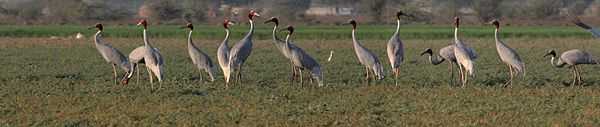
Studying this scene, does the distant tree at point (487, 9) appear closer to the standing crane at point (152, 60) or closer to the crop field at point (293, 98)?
the crop field at point (293, 98)

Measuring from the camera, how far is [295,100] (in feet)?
46.8

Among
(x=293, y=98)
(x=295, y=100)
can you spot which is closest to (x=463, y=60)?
(x=293, y=98)

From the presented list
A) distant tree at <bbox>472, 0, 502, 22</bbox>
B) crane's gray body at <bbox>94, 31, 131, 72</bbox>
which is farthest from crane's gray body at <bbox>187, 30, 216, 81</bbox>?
distant tree at <bbox>472, 0, 502, 22</bbox>

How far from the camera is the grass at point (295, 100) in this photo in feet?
39.1

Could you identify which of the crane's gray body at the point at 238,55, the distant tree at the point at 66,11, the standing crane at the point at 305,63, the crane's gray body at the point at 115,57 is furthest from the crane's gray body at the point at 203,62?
the distant tree at the point at 66,11

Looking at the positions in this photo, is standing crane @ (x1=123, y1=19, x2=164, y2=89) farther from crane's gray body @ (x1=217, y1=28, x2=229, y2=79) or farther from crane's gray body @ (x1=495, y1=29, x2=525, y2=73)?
crane's gray body @ (x1=495, y1=29, x2=525, y2=73)

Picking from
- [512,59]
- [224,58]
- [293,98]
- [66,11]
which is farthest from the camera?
[66,11]

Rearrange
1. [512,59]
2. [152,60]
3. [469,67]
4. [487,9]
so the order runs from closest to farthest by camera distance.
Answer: [152,60]
[469,67]
[512,59]
[487,9]

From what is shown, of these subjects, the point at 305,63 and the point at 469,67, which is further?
the point at 305,63

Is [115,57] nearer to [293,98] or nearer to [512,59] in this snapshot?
[293,98]

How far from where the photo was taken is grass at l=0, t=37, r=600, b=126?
1193 centimetres

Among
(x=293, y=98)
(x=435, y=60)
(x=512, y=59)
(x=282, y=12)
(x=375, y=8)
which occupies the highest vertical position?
(x=512, y=59)

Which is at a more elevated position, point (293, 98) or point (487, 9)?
point (293, 98)

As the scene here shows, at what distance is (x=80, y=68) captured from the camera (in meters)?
21.4
